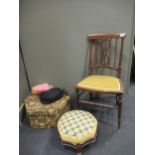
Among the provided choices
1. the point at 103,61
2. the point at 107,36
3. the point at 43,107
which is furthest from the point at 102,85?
the point at 43,107

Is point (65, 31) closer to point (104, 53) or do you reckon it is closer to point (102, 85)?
point (104, 53)

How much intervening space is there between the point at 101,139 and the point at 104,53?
94 centimetres

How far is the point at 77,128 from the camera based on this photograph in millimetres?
1331

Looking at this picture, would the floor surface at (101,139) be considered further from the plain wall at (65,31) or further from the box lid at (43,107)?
the plain wall at (65,31)

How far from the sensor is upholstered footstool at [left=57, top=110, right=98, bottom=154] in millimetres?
1286

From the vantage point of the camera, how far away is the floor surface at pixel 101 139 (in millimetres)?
1413

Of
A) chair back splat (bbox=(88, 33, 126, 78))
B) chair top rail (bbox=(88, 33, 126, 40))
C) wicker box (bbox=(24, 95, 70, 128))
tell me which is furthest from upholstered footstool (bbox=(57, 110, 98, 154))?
chair top rail (bbox=(88, 33, 126, 40))

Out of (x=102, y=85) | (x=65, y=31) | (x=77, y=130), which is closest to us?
(x=77, y=130)

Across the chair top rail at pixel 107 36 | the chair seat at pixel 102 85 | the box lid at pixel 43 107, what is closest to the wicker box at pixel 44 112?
the box lid at pixel 43 107

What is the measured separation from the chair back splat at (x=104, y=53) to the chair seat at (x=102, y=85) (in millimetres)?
178

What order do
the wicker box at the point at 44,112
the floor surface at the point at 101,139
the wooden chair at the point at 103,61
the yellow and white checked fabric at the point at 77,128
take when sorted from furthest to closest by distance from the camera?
the wicker box at the point at 44,112
the wooden chair at the point at 103,61
the floor surface at the point at 101,139
the yellow and white checked fabric at the point at 77,128

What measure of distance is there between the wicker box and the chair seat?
1.10 ft

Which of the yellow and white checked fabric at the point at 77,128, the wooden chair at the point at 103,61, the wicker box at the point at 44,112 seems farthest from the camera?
the wicker box at the point at 44,112
